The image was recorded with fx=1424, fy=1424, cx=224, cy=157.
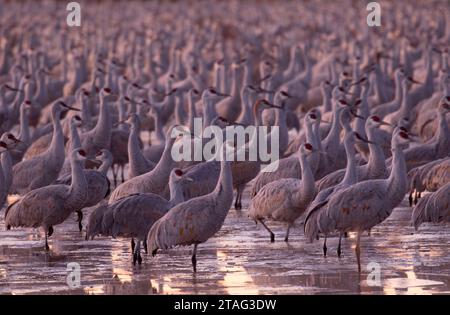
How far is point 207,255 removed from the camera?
14836 mm

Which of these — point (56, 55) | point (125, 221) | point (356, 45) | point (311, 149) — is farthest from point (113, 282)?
point (56, 55)

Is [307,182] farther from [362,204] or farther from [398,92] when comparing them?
[398,92]

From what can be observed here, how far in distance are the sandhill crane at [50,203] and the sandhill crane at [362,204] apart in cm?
289

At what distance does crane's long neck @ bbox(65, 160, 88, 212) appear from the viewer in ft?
50.8

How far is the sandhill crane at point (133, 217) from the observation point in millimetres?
14156

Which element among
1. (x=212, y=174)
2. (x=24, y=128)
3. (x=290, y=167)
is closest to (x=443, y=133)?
(x=290, y=167)

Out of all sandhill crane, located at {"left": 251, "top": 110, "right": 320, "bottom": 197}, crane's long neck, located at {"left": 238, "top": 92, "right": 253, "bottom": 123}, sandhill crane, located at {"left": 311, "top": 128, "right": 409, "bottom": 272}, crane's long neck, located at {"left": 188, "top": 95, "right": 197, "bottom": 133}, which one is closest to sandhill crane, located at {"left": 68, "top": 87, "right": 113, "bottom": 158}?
crane's long neck, located at {"left": 188, "top": 95, "right": 197, "bottom": 133}

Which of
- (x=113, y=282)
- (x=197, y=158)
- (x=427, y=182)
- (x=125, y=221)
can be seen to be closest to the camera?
(x=113, y=282)

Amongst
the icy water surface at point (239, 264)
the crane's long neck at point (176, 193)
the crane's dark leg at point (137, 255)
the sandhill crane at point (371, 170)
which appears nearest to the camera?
the icy water surface at point (239, 264)

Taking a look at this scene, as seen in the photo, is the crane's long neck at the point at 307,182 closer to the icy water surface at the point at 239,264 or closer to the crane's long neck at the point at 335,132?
the icy water surface at the point at 239,264

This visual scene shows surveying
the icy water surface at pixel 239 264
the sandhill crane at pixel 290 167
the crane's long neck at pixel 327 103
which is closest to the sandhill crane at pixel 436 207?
the icy water surface at pixel 239 264

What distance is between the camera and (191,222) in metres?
13.7
